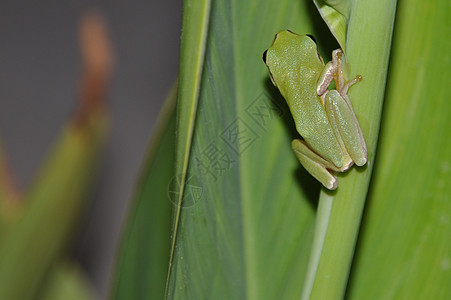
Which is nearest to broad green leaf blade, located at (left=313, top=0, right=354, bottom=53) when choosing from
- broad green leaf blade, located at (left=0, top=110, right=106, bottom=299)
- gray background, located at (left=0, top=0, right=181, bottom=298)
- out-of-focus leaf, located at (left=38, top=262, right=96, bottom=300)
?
broad green leaf blade, located at (left=0, top=110, right=106, bottom=299)

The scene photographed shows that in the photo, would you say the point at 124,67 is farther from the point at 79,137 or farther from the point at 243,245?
the point at 243,245

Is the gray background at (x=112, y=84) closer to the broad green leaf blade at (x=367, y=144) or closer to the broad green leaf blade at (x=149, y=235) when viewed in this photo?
the broad green leaf blade at (x=149, y=235)

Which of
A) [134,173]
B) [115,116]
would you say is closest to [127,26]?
[115,116]

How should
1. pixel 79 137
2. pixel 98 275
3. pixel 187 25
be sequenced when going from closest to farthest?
pixel 187 25 → pixel 79 137 → pixel 98 275

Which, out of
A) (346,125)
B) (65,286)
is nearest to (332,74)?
(346,125)

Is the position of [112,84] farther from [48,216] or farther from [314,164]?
[314,164]

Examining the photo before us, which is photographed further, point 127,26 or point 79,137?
point 127,26
